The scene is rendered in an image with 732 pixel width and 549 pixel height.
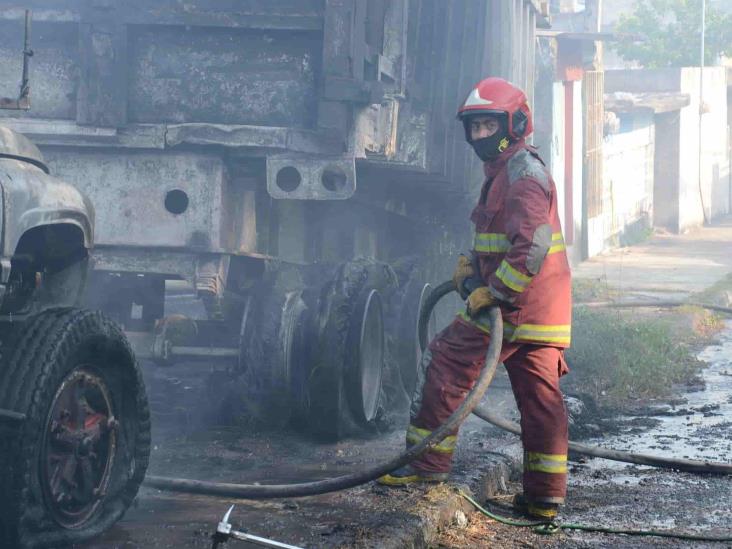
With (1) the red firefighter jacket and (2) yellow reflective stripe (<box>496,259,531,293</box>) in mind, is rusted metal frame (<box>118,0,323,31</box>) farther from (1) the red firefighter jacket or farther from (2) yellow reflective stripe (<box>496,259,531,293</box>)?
(2) yellow reflective stripe (<box>496,259,531,293</box>)

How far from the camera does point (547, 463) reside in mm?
4805

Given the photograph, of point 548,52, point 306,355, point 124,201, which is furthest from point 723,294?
point 124,201

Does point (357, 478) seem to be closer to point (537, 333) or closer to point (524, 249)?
point (537, 333)

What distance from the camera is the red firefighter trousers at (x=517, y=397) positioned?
4805mm

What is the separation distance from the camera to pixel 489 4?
30.1 feet

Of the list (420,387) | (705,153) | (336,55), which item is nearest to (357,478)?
(420,387)

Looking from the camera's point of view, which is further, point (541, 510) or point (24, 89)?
point (541, 510)

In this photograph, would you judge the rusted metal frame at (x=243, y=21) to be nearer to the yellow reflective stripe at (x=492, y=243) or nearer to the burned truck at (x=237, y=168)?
the burned truck at (x=237, y=168)

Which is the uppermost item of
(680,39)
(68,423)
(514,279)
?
(680,39)

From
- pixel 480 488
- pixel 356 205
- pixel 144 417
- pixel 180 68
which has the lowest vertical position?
pixel 480 488

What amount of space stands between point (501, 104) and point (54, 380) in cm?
220

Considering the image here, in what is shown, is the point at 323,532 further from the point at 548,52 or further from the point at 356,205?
the point at 548,52

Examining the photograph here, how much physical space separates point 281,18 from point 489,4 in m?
4.16

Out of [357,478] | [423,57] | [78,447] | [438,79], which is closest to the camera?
[78,447]
